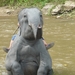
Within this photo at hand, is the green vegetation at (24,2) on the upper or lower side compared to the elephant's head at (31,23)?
lower

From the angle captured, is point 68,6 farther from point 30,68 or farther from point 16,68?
point 16,68

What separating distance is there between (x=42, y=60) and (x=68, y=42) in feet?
11.4

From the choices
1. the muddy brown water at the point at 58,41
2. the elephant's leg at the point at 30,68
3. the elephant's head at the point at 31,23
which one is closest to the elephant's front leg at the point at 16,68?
the elephant's leg at the point at 30,68

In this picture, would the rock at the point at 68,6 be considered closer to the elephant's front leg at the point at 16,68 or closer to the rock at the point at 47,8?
the rock at the point at 47,8

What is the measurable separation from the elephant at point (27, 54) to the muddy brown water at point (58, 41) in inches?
42.2

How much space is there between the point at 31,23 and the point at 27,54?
1.75 feet

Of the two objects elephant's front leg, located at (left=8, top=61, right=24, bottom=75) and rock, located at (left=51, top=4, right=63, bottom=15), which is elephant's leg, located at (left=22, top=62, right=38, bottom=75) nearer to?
elephant's front leg, located at (left=8, top=61, right=24, bottom=75)

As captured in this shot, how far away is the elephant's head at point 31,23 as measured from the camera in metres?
3.43

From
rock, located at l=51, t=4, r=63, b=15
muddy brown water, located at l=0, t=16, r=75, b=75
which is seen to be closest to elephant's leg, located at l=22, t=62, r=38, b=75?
muddy brown water, located at l=0, t=16, r=75, b=75

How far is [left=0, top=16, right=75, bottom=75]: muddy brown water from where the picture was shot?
519 centimetres

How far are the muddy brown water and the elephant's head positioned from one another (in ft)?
4.48

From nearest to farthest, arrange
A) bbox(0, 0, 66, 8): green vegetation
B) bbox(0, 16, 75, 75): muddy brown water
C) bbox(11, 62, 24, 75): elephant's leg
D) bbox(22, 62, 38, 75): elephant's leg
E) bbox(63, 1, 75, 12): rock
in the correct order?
bbox(11, 62, 24, 75): elephant's leg → bbox(22, 62, 38, 75): elephant's leg → bbox(0, 16, 75, 75): muddy brown water → bbox(63, 1, 75, 12): rock → bbox(0, 0, 66, 8): green vegetation

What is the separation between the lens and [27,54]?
3818 mm

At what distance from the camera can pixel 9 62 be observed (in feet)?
12.4
